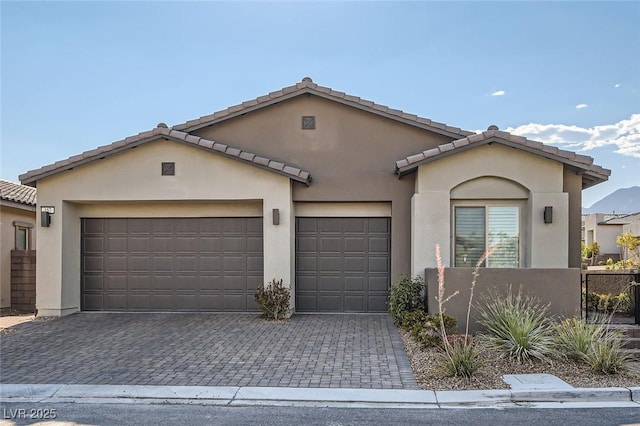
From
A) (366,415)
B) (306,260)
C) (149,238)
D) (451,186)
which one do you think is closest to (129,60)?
(149,238)

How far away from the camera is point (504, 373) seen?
704 cm

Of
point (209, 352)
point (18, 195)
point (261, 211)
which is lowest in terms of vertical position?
point (209, 352)

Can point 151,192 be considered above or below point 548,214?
above

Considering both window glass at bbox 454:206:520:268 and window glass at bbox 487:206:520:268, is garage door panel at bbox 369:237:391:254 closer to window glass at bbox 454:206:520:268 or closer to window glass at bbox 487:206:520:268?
window glass at bbox 454:206:520:268

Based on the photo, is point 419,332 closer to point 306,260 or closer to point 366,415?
point 366,415

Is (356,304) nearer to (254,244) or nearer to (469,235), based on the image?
(254,244)

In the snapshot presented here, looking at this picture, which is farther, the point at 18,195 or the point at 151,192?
the point at 18,195

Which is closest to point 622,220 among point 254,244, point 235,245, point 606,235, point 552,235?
point 606,235

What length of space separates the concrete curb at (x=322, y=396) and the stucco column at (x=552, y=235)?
4.59 metres

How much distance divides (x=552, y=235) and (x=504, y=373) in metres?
4.83

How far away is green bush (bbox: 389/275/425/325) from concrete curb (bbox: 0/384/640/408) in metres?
4.27

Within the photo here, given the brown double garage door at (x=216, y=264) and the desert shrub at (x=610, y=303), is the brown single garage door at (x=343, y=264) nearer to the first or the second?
the brown double garage door at (x=216, y=264)

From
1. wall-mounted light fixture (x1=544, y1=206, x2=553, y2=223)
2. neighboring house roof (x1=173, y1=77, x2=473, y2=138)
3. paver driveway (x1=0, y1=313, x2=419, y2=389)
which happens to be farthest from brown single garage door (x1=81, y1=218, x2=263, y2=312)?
wall-mounted light fixture (x1=544, y1=206, x2=553, y2=223)

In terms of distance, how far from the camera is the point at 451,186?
1106 cm
